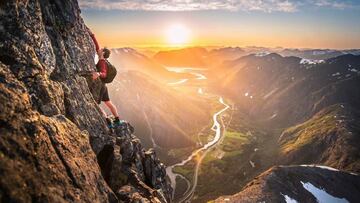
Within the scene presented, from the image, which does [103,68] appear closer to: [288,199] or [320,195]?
[288,199]

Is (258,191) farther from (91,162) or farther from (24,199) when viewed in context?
(24,199)

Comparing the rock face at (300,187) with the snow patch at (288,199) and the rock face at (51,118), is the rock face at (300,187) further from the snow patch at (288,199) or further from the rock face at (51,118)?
the rock face at (51,118)

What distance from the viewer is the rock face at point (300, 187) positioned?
101812 millimetres

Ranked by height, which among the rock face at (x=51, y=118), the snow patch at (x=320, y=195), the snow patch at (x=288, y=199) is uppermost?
the rock face at (x=51, y=118)

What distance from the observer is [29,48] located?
18.5m

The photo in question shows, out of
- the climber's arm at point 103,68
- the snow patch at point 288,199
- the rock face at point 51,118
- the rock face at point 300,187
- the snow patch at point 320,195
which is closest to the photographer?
the rock face at point 51,118

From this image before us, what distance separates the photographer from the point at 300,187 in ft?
380

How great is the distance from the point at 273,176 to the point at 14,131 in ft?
371

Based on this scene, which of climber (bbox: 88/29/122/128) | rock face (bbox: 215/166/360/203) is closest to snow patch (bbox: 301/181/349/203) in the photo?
rock face (bbox: 215/166/360/203)

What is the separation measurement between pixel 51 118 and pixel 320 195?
11926cm

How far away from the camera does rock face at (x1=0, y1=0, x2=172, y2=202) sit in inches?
560

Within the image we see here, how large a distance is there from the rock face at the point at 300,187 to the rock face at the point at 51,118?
79.0 m

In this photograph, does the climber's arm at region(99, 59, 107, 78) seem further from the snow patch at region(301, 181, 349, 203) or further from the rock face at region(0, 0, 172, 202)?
the snow patch at region(301, 181, 349, 203)

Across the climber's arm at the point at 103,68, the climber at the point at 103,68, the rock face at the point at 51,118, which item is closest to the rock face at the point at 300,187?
the climber at the point at 103,68
